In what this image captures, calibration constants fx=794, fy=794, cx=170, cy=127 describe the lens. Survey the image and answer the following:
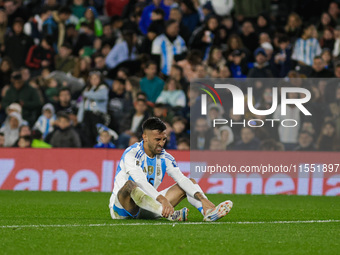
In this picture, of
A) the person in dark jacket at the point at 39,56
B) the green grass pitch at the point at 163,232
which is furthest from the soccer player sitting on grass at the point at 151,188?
the person in dark jacket at the point at 39,56

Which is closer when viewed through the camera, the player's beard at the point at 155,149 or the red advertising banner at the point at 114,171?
the player's beard at the point at 155,149

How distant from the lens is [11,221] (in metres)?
10.6

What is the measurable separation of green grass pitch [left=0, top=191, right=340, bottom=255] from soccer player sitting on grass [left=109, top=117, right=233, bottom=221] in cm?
21

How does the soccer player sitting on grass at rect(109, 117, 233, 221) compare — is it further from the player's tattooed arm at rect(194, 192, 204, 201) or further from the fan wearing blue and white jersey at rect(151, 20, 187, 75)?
the fan wearing blue and white jersey at rect(151, 20, 187, 75)

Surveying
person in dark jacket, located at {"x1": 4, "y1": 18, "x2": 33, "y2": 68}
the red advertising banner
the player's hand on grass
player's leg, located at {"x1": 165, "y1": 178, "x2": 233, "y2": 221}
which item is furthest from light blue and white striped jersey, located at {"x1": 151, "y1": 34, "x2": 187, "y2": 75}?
the player's hand on grass

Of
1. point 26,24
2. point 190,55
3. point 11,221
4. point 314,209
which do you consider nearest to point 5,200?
point 11,221

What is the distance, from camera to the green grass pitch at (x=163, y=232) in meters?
7.83

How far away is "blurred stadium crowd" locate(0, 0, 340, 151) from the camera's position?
18.1 m

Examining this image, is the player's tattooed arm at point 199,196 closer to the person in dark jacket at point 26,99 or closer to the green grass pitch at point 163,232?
the green grass pitch at point 163,232

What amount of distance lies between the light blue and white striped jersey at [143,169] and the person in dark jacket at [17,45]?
12075 mm

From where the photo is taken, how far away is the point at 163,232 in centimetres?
909

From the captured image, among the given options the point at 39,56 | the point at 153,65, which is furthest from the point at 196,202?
the point at 39,56

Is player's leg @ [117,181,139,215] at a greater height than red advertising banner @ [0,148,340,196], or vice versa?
player's leg @ [117,181,139,215]

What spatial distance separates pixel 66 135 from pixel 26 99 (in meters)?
2.00
